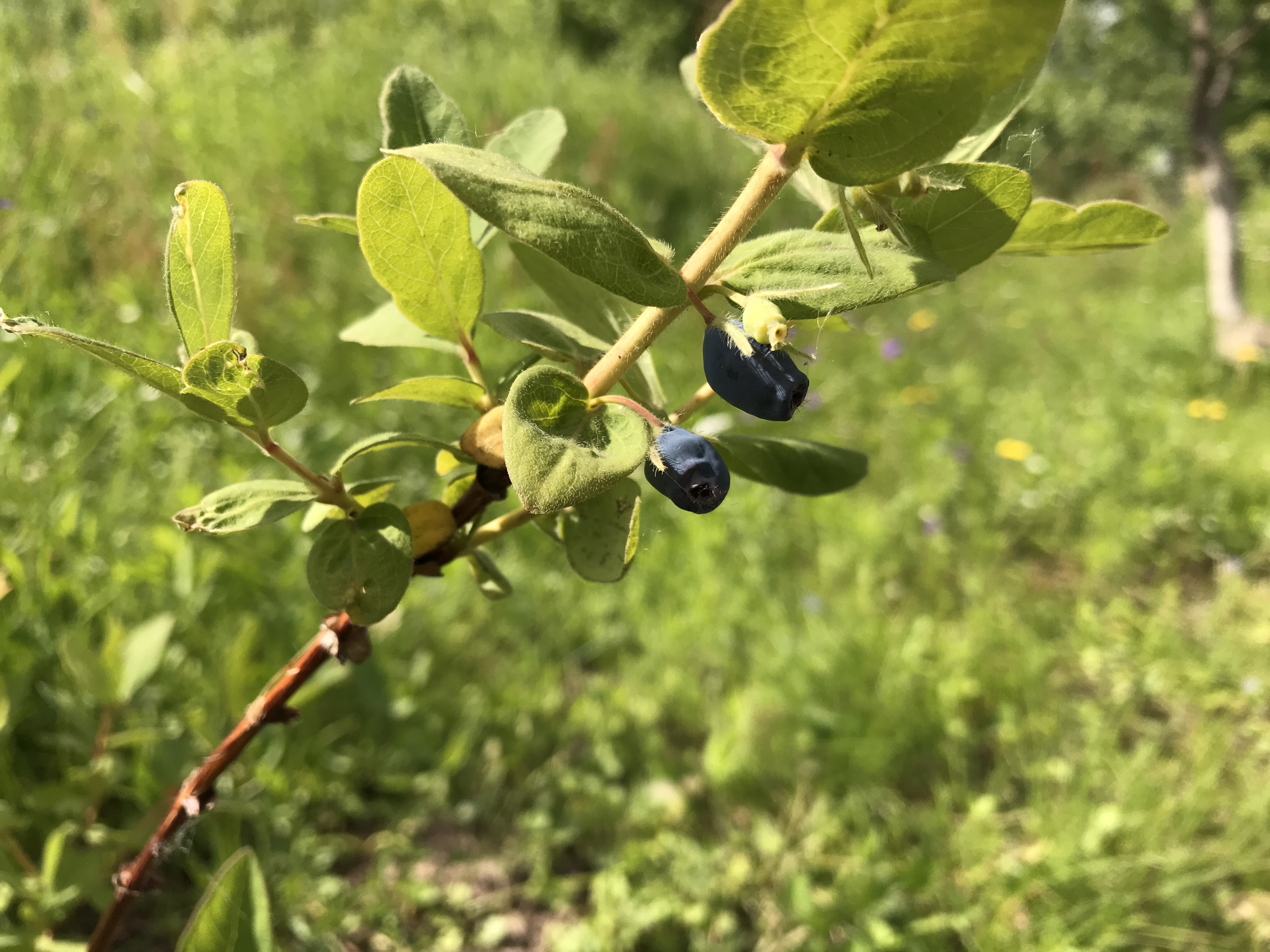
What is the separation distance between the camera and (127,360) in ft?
1.09

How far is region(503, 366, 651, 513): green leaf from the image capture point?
0.31 meters

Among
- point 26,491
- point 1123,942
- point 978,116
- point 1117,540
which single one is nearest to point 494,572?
point 978,116

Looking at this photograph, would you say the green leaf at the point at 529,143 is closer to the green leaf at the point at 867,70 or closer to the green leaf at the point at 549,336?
the green leaf at the point at 549,336

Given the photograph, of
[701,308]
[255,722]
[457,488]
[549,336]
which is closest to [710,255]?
[701,308]

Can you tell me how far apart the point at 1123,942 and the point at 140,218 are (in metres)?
3.67

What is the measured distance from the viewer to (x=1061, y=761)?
181cm

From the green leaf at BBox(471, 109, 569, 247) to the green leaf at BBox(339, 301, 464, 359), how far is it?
0.07m

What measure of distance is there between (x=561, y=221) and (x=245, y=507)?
0.24 m

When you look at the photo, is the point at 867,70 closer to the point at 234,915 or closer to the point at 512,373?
the point at 512,373

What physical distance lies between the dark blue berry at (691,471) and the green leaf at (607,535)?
4 cm

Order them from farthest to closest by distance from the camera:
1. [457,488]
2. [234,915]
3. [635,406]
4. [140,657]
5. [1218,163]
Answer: [1218,163], [140,657], [234,915], [457,488], [635,406]

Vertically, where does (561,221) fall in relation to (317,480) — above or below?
above

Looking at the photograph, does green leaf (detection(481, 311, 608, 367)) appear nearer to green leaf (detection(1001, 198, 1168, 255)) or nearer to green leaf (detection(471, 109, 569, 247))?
green leaf (detection(471, 109, 569, 247))

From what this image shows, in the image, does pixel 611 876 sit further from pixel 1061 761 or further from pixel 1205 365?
pixel 1205 365
